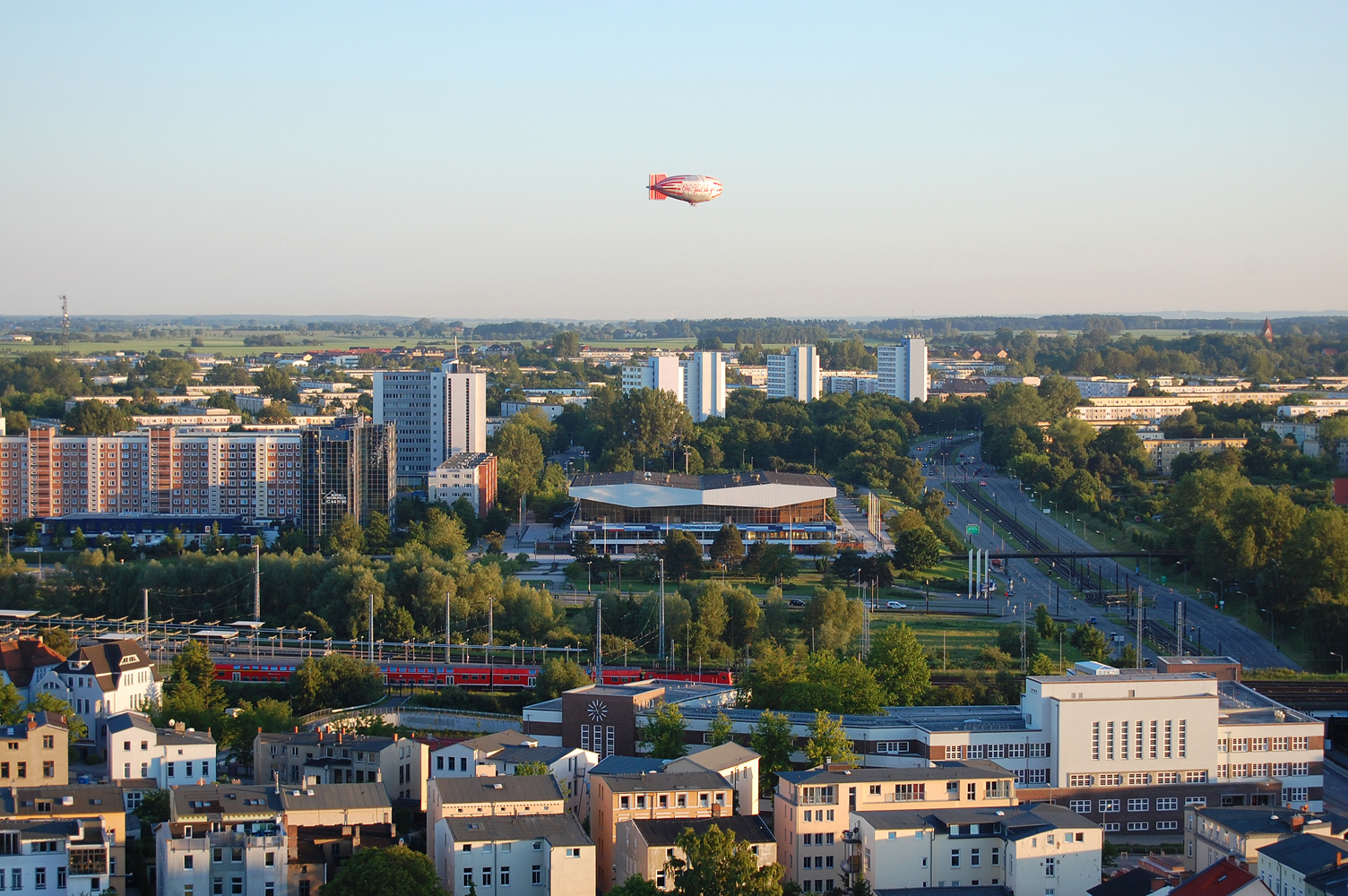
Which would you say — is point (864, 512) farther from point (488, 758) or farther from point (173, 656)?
point (488, 758)

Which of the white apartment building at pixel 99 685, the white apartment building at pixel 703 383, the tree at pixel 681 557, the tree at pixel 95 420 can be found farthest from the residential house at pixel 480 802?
the white apartment building at pixel 703 383

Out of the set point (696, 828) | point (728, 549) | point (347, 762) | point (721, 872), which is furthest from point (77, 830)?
point (728, 549)

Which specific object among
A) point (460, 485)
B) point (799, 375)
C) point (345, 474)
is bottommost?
point (460, 485)

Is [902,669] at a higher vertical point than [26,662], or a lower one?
higher

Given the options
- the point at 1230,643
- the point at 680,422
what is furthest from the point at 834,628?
the point at 680,422

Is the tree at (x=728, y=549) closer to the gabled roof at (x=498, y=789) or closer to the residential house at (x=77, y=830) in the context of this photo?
the gabled roof at (x=498, y=789)

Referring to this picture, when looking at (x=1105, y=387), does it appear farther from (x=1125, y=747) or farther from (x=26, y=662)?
(x=26, y=662)

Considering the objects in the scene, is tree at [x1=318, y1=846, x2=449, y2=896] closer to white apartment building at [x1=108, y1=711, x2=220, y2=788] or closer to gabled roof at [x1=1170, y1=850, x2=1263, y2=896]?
white apartment building at [x1=108, y1=711, x2=220, y2=788]
